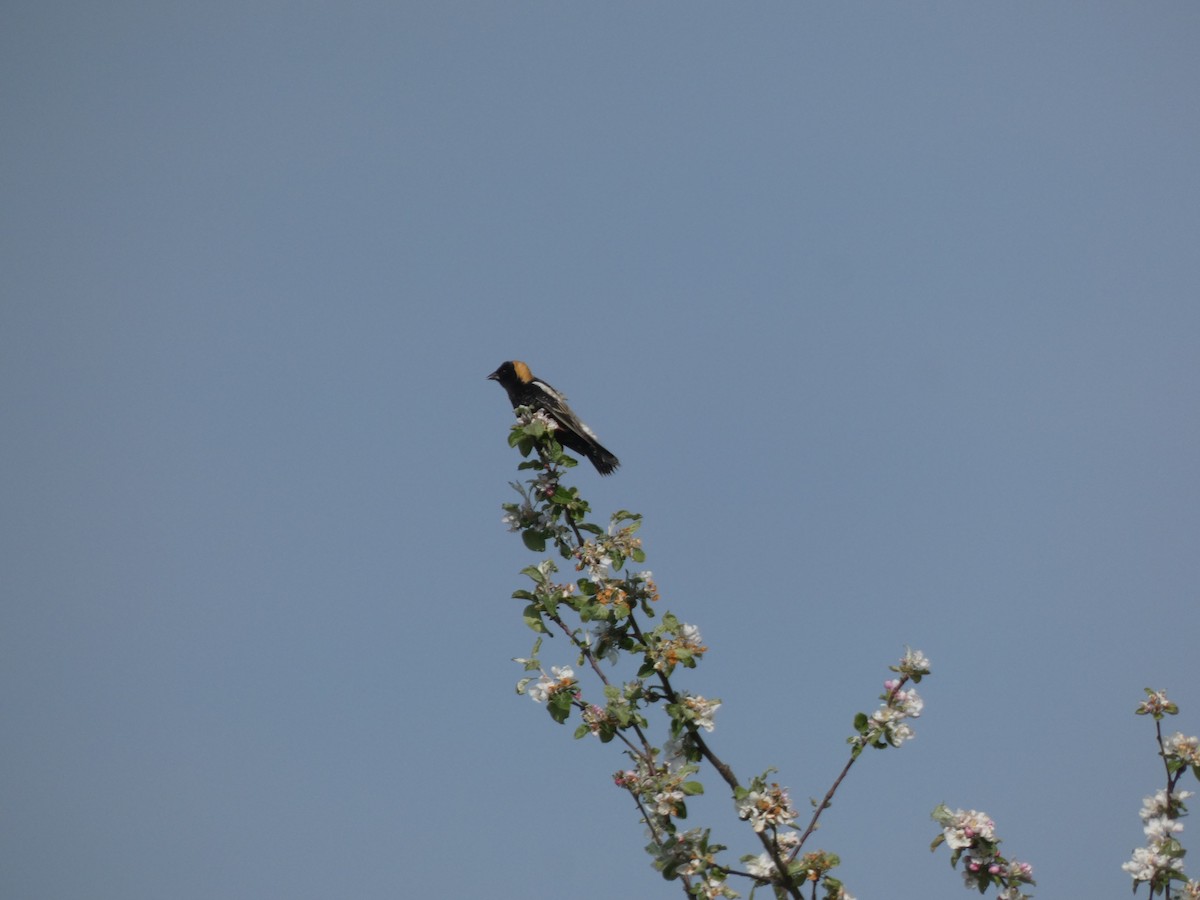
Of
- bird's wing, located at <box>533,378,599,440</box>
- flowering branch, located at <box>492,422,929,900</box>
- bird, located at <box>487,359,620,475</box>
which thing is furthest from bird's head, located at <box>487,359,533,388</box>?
flowering branch, located at <box>492,422,929,900</box>

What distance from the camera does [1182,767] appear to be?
5.59m

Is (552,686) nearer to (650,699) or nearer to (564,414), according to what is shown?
(650,699)

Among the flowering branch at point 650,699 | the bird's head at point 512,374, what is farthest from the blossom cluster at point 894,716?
the bird's head at point 512,374

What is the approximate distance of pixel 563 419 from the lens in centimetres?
809

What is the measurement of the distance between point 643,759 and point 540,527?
1.36 m

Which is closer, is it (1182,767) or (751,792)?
(751,792)

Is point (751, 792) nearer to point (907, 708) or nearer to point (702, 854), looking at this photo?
point (702, 854)

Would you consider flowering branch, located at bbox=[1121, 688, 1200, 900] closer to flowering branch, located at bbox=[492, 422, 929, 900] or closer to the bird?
flowering branch, located at bbox=[492, 422, 929, 900]

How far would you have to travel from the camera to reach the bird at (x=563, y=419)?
8.07 meters

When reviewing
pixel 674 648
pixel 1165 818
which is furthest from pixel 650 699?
pixel 1165 818

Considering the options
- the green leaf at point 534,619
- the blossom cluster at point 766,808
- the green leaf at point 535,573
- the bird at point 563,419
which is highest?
the bird at point 563,419

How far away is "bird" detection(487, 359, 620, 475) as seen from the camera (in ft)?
26.5

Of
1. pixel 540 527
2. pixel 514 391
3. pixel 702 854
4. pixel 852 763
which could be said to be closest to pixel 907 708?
pixel 852 763

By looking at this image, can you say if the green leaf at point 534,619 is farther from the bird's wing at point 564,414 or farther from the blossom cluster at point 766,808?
the bird's wing at point 564,414
